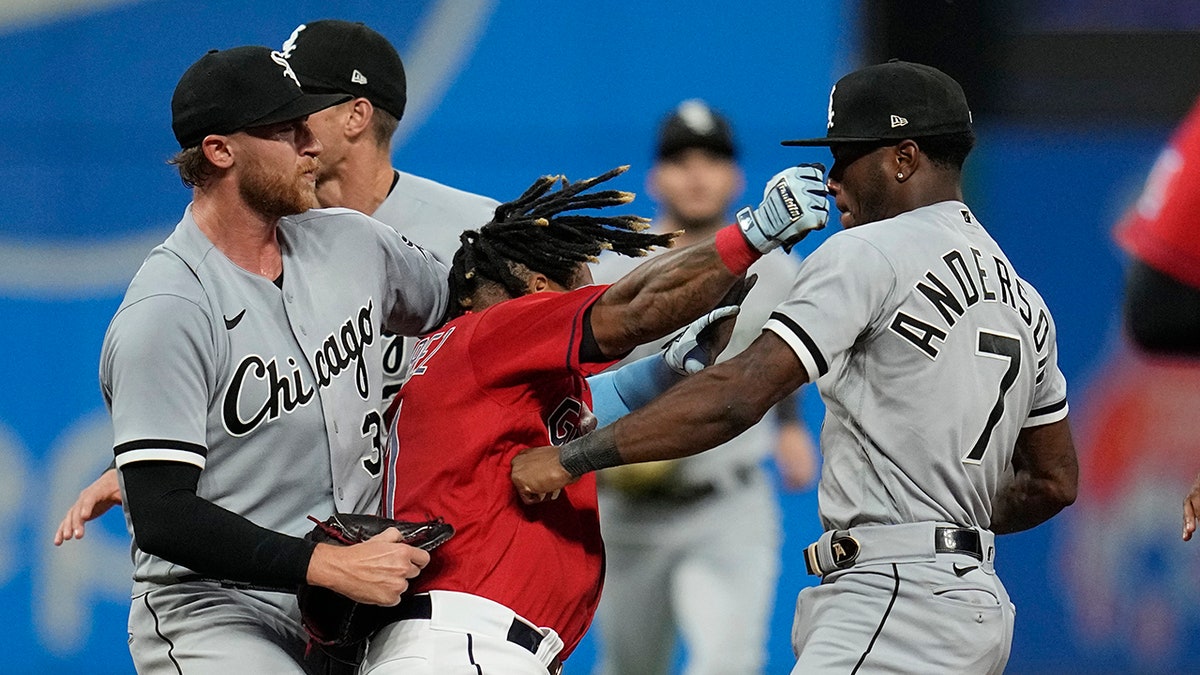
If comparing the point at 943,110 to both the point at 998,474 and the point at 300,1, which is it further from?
the point at 300,1

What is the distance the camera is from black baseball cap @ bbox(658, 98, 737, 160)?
5.82m

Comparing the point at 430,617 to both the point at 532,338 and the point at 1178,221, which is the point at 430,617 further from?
the point at 1178,221

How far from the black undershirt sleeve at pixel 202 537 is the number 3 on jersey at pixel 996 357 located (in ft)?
4.58

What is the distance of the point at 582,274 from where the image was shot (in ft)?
10.7

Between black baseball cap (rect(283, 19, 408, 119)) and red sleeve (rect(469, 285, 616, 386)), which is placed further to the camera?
black baseball cap (rect(283, 19, 408, 119))

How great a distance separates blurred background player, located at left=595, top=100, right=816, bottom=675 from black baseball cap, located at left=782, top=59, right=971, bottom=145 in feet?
6.92

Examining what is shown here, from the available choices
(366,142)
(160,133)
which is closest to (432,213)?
(366,142)

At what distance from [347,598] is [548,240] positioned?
0.86 meters

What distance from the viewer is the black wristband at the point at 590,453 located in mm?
2941

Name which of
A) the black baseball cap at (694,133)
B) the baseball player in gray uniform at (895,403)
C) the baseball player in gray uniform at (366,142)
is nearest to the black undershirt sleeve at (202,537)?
the baseball player in gray uniform at (895,403)

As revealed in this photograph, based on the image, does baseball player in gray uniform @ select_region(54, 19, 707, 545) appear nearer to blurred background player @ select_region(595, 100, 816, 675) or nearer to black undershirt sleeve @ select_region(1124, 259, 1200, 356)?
blurred background player @ select_region(595, 100, 816, 675)

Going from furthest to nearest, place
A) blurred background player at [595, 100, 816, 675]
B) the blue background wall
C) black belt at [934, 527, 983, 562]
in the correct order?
1. the blue background wall
2. blurred background player at [595, 100, 816, 675]
3. black belt at [934, 527, 983, 562]

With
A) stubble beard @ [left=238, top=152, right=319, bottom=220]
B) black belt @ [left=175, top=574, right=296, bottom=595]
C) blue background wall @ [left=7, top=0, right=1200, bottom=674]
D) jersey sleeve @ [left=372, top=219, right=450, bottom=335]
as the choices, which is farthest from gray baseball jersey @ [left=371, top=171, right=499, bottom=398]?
blue background wall @ [left=7, top=0, right=1200, bottom=674]

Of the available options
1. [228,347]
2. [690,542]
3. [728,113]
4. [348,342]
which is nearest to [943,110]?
[348,342]
